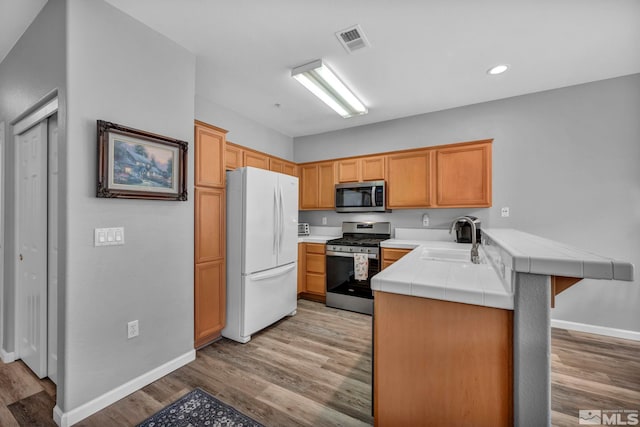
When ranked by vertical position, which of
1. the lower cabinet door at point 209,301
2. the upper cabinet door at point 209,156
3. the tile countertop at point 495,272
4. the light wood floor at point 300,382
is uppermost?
the upper cabinet door at point 209,156

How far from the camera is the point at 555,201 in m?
2.97

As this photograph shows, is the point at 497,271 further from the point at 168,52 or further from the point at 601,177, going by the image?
the point at 168,52

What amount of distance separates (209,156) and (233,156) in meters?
0.67

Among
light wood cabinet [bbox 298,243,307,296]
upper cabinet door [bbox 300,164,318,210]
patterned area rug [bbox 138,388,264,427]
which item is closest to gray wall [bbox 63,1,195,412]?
patterned area rug [bbox 138,388,264,427]

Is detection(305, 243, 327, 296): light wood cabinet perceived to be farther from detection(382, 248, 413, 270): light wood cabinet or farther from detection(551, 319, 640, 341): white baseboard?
detection(551, 319, 640, 341): white baseboard

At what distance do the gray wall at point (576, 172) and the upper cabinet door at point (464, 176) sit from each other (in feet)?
0.88

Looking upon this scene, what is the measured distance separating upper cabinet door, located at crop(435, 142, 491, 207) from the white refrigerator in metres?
2.03

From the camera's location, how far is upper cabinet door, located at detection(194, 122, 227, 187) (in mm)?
2477

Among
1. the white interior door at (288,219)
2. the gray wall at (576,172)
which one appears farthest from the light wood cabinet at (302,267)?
the gray wall at (576,172)

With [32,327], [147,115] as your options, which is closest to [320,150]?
[147,115]

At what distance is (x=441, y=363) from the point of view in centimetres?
118

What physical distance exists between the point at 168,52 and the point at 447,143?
3322 mm

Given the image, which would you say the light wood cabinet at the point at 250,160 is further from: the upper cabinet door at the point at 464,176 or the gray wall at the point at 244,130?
the upper cabinet door at the point at 464,176

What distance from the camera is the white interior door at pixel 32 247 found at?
1.98 meters
